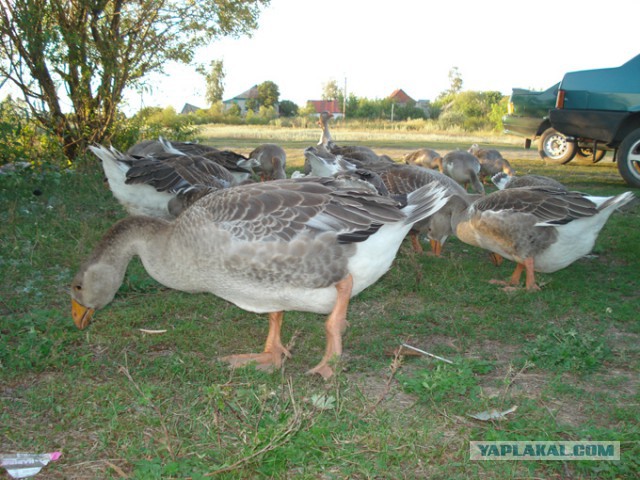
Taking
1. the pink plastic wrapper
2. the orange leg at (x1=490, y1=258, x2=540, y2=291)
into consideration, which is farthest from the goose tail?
the pink plastic wrapper

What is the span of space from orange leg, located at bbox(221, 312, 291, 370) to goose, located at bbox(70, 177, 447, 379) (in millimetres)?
13

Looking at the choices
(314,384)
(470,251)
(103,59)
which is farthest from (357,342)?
(103,59)

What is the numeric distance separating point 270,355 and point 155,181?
3502 mm

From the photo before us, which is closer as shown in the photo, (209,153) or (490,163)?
(209,153)

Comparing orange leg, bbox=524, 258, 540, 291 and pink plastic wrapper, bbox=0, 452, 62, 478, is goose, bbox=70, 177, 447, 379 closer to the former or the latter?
pink plastic wrapper, bbox=0, 452, 62, 478

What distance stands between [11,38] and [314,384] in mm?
8936

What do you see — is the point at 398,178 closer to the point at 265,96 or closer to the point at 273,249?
the point at 273,249

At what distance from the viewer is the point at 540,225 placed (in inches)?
240

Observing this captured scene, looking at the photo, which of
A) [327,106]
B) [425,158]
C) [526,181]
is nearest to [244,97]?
[327,106]

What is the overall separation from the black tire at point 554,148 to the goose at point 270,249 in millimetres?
12017

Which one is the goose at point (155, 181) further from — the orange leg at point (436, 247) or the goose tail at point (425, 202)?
the goose tail at point (425, 202)

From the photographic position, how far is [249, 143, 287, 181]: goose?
1118 centimetres

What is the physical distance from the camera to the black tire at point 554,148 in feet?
50.0

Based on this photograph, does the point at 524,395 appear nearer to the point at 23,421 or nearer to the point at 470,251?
the point at 23,421
